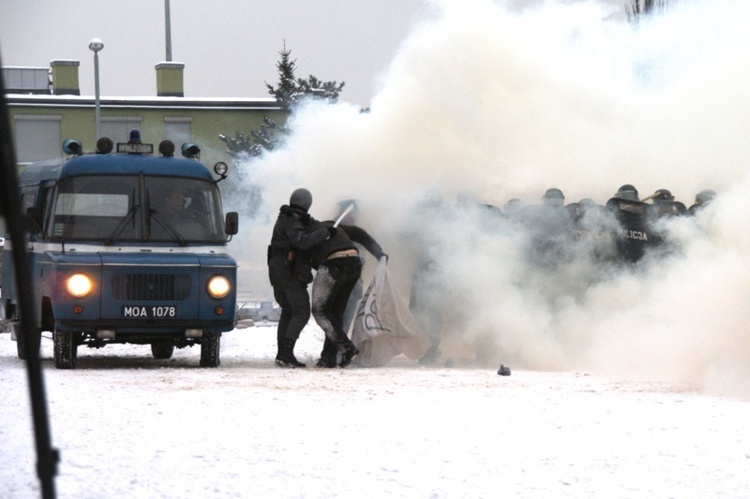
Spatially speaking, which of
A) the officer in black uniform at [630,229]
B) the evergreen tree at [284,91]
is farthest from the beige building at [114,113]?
the officer in black uniform at [630,229]

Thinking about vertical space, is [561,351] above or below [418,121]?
below

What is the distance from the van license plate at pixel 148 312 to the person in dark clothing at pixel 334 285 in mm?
1574

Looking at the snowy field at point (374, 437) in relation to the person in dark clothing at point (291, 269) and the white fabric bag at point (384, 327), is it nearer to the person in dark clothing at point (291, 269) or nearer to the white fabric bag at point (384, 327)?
the person in dark clothing at point (291, 269)

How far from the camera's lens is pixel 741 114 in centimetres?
2017

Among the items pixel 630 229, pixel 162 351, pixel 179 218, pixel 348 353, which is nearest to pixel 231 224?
pixel 179 218

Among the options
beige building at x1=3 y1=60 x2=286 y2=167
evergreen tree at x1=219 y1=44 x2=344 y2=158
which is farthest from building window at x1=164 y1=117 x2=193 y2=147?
evergreen tree at x1=219 y1=44 x2=344 y2=158

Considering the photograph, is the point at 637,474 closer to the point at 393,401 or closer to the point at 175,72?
the point at 393,401

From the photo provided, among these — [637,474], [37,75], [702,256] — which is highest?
[37,75]

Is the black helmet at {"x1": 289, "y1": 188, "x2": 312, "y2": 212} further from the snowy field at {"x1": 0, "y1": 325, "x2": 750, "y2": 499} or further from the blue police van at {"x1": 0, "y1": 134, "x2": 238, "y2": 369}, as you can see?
the snowy field at {"x1": 0, "y1": 325, "x2": 750, "y2": 499}

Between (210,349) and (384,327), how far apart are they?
1926 millimetres

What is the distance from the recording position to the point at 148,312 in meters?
13.1

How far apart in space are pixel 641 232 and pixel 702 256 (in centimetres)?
258

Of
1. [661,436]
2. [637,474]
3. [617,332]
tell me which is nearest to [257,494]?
[637,474]

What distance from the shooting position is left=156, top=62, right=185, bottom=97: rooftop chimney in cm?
5091
